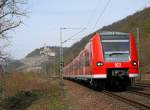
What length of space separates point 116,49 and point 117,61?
0.72 metres

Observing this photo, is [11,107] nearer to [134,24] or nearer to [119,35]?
[119,35]

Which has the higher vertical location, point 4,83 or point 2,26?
point 2,26

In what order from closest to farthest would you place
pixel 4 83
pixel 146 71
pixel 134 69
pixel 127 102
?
pixel 127 102, pixel 134 69, pixel 4 83, pixel 146 71

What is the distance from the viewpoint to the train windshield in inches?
998

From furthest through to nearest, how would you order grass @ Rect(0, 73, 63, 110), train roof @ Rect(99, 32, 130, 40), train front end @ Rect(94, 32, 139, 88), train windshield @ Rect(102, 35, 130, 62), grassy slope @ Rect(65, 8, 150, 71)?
1. grassy slope @ Rect(65, 8, 150, 71)
2. train roof @ Rect(99, 32, 130, 40)
3. train windshield @ Rect(102, 35, 130, 62)
4. train front end @ Rect(94, 32, 139, 88)
5. grass @ Rect(0, 73, 63, 110)

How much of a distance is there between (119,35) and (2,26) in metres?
6.69

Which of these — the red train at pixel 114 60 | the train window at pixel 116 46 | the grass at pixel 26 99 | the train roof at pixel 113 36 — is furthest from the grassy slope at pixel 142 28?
the train window at pixel 116 46

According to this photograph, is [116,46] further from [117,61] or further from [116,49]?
[117,61]

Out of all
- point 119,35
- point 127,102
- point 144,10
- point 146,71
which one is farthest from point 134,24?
point 127,102

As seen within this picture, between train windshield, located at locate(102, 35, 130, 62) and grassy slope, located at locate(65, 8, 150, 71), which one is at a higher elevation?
Result: grassy slope, located at locate(65, 8, 150, 71)

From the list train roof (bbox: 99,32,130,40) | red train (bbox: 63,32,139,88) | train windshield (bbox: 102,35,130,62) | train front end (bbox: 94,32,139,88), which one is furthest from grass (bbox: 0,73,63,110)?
train roof (bbox: 99,32,130,40)

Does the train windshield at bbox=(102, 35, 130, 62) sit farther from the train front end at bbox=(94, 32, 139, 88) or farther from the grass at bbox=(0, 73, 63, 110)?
the grass at bbox=(0, 73, 63, 110)

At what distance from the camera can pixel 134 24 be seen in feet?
367

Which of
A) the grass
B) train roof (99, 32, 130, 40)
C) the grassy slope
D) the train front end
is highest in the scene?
the grassy slope
